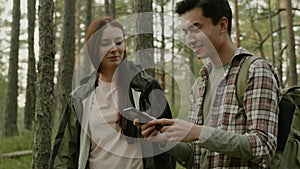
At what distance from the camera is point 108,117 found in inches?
101

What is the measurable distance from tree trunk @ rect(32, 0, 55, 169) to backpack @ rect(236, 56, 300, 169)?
117 inches

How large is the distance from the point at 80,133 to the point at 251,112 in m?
1.16

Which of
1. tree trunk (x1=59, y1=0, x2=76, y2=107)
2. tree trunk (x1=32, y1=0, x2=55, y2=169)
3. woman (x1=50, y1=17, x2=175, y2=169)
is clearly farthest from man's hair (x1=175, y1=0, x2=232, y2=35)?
tree trunk (x1=59, y1=0, x2=76, y2=107)

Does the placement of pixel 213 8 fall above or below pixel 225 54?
above

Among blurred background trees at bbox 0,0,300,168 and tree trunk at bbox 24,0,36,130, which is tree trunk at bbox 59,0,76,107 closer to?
blurred background trees at bbox 0,0,300,168

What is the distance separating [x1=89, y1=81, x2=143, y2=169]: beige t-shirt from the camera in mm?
2531

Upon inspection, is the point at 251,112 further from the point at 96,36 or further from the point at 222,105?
the point at 96,36

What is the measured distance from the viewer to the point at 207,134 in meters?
1.77

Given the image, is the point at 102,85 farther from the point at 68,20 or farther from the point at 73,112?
the point at 68,20

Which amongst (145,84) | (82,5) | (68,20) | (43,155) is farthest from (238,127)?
(82,5)

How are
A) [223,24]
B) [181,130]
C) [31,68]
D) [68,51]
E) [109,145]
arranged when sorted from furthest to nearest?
1. [31,68]
2. [68,51]
3. [109,145]
4. [223,24]
5. [181,130]

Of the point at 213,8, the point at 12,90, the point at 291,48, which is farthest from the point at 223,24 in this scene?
the point at 12,90

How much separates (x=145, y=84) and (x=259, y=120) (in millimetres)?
912

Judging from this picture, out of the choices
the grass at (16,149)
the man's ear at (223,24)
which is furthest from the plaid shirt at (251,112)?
the grass at (16,149)
